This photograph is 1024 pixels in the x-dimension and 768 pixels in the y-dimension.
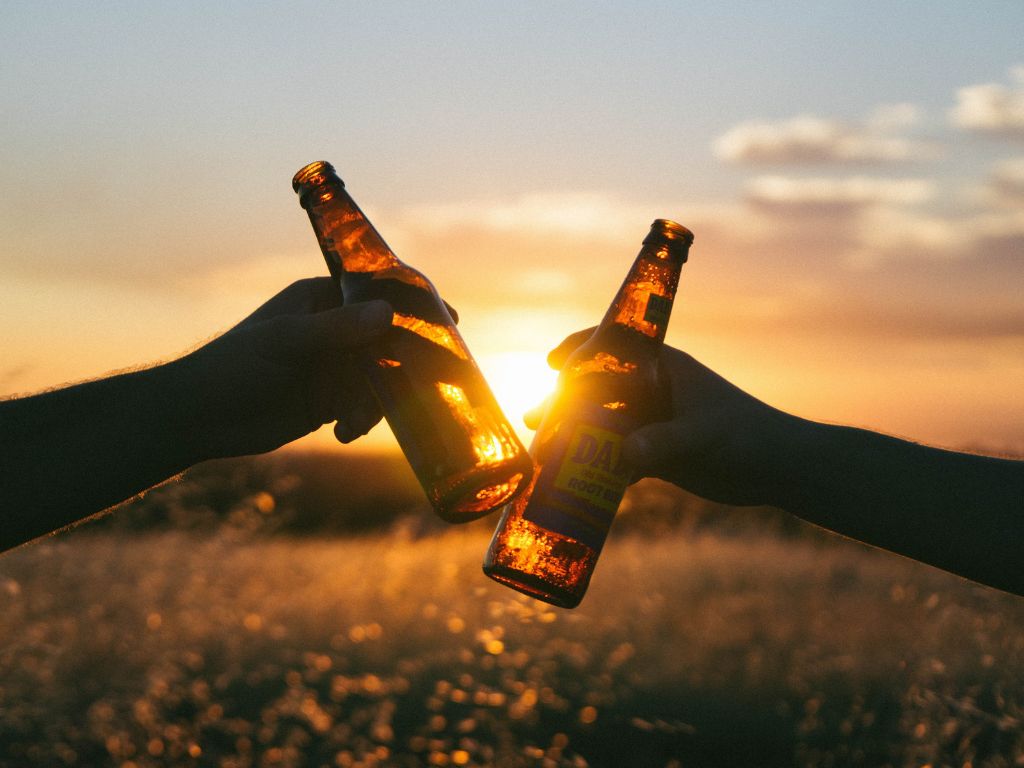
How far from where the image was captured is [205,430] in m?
2.59

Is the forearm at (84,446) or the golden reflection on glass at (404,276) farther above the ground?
the golden reflection on glass at (404,276)

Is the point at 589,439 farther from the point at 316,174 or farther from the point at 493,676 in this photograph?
the point at 493,676

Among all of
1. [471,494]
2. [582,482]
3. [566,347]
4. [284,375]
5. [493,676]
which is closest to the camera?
[582,482]

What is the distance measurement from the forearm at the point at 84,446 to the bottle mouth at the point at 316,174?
66cm

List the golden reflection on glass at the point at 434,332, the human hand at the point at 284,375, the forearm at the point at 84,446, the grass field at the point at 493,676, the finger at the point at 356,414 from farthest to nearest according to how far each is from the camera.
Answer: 1. the grass field at the point at 493,676
2. the finger at the point at 356,414
3. the golden reflection on glass at the point at 434,332
4. the human hand at the point at 284,375
5. the forearm at the point at 84,446

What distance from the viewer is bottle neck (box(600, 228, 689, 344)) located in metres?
2.74

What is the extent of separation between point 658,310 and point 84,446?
1.48m

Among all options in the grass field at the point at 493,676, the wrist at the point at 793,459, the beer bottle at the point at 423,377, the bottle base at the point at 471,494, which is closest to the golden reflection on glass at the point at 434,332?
the beer bottle at the point at 423,377

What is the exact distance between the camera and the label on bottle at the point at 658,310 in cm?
272

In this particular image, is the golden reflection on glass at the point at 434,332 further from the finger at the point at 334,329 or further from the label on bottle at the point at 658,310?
the label on bottle at the point at 658,310

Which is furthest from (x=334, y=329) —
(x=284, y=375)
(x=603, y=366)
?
(x=603, y=366)

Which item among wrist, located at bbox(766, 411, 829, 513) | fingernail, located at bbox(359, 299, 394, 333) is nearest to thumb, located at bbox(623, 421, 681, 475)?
wrist, located at bbox(766, 411, 829, 513)

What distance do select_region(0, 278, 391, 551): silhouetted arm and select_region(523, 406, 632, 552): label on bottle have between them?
0.53 m

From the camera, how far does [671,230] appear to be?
A: 2744 millimetres
